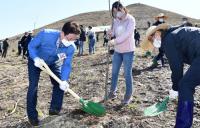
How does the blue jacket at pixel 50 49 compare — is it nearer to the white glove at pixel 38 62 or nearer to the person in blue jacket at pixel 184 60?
the white glove at pixel 38 62

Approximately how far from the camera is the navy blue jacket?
605 cm

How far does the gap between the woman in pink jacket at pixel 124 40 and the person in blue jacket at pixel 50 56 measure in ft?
3.56

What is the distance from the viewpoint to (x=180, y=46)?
6.12 meters

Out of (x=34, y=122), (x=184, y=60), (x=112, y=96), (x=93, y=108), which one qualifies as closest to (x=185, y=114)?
(x=184, y=60)

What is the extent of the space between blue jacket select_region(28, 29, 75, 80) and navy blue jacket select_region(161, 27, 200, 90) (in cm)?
197

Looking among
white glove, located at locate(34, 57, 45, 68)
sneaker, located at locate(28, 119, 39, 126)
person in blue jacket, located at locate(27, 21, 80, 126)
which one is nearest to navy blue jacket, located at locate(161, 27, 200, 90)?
person in blue jacket, located at locate(27, 21, 80, 126)

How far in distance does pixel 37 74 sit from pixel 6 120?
1490mm

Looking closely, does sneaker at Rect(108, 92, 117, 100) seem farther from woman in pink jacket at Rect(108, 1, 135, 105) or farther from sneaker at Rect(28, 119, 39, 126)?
sneaker at Rect(28, 119, 39, 126)

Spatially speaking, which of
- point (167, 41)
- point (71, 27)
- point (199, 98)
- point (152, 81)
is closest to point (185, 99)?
point (167, 41)

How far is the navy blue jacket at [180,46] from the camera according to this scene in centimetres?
605

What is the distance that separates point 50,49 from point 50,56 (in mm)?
150

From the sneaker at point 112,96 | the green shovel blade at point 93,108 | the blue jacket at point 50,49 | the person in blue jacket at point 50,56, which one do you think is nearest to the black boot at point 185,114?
the green shovel blade at point 93,108

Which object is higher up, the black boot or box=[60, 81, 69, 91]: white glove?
box=[60, 81, 69, 91]: white glove

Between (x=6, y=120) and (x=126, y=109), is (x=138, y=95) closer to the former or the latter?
(x=126, y=109)
